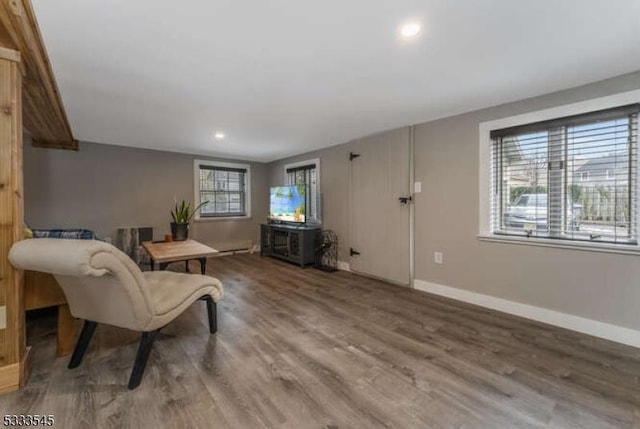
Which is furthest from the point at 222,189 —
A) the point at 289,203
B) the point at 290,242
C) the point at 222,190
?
the point at 290,242

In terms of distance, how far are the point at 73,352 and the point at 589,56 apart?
13.0 ft

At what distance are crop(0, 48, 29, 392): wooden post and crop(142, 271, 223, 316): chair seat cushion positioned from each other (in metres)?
0.69

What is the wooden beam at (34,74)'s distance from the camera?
4.77 feet

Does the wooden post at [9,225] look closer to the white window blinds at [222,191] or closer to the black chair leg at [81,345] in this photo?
the black chair leg at [81,345]

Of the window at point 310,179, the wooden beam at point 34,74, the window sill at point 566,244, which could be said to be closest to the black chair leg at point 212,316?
the wooden beam at point 34,74

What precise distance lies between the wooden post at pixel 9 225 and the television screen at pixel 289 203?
364cm

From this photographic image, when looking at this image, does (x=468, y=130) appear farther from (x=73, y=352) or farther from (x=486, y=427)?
(x=73, y=352)

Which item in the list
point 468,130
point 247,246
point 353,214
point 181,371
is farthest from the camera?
point 247,246

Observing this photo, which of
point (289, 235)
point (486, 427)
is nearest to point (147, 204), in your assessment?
point (289, 235)

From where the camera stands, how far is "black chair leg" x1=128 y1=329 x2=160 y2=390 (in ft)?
5.46

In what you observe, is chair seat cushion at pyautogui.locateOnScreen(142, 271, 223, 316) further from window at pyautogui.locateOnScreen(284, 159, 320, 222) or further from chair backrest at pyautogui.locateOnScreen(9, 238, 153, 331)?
window at pyautogui.locateOnScreen(284, 159, 320, 222)

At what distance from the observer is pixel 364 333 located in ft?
7.80

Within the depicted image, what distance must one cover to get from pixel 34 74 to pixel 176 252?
1.86 metres

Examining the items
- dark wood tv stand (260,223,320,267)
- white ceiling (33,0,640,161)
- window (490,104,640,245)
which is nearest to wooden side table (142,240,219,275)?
white ceiling (33,0,640,161)
